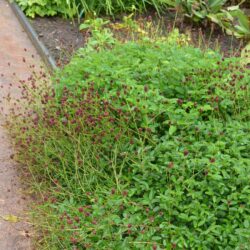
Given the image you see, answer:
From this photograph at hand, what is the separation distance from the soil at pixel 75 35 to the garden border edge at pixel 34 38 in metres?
0.06

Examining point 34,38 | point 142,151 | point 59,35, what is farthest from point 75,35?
point 142,151

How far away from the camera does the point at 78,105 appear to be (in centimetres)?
419

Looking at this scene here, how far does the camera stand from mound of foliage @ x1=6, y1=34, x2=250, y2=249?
11.0ft

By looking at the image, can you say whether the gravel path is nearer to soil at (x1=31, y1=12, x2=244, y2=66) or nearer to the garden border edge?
the garden border edge

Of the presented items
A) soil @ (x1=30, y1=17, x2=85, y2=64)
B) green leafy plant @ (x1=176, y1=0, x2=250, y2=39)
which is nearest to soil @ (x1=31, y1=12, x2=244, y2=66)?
soil @ (x1=30, y1=17, x2=85, y2=64)

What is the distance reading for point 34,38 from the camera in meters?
6.73

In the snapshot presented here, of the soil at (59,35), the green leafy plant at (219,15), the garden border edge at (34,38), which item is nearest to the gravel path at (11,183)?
the garden border edge at (34,38)

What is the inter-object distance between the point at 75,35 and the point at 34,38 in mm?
521

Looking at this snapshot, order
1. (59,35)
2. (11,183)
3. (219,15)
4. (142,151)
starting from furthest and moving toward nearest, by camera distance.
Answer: (59,35), (219,15), (11,183), (142,151)

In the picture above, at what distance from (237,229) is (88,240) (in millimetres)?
940

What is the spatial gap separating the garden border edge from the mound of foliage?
1.32m

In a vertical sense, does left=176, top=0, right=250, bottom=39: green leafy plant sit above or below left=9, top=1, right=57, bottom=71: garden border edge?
below

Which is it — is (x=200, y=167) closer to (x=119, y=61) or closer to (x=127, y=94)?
(x=127, y=94)

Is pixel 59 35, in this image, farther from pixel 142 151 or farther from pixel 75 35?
pixel 142 151
